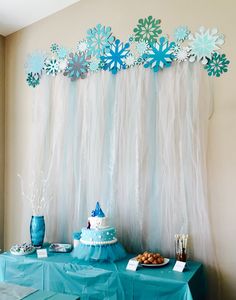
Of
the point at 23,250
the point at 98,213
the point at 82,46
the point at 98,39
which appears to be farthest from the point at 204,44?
the point at 23,250

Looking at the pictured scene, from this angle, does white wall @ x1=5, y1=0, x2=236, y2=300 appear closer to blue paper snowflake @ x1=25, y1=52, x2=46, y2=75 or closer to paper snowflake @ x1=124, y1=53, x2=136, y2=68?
blue paper snowflake @ x1=25, y1=52, x2=46, y2=75

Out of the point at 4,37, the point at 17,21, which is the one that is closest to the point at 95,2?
the point at 17,21

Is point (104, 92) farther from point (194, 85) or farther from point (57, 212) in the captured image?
point (57, 212)

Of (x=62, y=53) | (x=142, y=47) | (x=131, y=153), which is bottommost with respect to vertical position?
(x=131, y=153)

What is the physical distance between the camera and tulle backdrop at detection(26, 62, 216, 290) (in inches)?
94.9

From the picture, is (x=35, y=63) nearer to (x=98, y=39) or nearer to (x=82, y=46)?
(x=82, y=46)

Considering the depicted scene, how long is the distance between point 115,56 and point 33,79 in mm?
864

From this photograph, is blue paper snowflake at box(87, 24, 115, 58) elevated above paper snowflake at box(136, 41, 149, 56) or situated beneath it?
elevated above

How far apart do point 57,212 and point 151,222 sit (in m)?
0.86

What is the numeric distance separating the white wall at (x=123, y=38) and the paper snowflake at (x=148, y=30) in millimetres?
49

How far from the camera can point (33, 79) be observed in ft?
10.2

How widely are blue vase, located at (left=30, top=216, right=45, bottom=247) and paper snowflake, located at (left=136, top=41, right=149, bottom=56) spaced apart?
5.18 feet

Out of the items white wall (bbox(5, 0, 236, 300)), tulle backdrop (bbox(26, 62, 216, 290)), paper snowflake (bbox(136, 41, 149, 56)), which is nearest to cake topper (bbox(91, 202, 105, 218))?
tulle backdrop (bbox(26, 62, 216, 290))

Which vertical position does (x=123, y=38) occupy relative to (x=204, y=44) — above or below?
above
